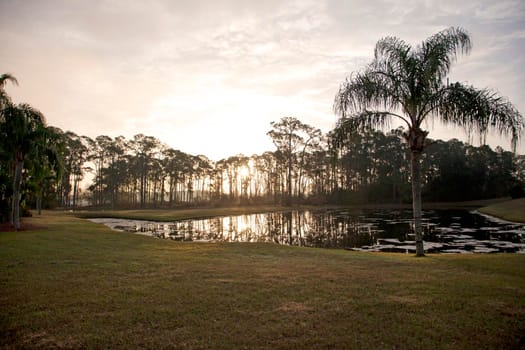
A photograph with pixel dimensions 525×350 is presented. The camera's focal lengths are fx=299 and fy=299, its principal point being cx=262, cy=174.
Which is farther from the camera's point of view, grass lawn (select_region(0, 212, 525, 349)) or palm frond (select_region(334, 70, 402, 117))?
palm frond (select_region(334, 70, 402, 117))

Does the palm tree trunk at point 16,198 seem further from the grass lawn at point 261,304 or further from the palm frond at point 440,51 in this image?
the palm frond at point 440,51

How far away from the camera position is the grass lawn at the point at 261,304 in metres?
4.31

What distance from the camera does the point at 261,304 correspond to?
567cm

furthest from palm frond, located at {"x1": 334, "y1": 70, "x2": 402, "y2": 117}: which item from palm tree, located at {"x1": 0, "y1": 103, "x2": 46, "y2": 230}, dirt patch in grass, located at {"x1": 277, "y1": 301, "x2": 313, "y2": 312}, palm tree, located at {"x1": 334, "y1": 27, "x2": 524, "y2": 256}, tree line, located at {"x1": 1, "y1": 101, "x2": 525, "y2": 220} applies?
tree line, located at {"x1": 1, "y1": 101, "x2": 525, "y2": 220}

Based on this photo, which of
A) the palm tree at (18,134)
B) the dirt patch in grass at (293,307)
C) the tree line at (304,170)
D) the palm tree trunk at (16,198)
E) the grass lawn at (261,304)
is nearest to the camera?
the grass lawn at (261,304)

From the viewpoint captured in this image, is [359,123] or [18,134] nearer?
[359,123]

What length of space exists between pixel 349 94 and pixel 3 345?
12.2 meters

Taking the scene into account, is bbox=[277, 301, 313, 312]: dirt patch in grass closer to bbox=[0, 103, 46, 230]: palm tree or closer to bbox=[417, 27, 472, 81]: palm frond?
bbox=[417, 27, 472, 81]: palm frond

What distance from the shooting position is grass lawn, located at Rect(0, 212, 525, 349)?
431 centimetres

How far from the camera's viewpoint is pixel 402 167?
234 feet

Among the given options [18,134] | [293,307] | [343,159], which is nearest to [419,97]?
[293,307]

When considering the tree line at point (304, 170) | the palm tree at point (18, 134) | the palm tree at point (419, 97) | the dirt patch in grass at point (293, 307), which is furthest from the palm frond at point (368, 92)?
the tree line at point (304, 170)

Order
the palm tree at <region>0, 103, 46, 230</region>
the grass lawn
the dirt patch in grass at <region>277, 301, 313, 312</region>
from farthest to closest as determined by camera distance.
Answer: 1. the palm tree at <region>0, 103, 46, 230</region>
2. the dirt patch in grass at <region>277, 301, 313, 312</region>
3. the grass lawn

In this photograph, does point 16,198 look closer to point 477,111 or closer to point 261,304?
point 261,304
